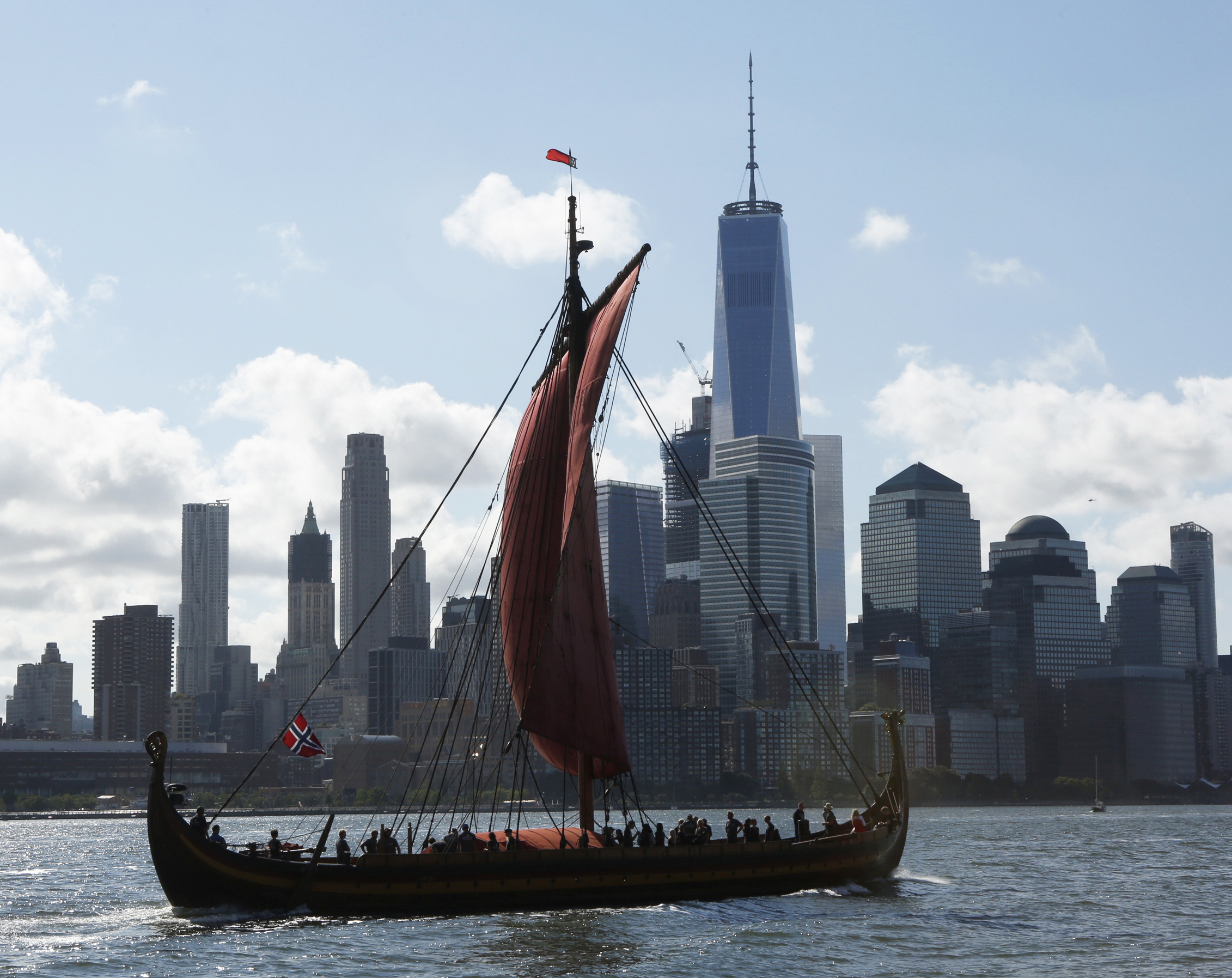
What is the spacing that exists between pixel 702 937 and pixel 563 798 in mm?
11726

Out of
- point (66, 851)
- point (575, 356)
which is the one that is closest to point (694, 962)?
point (575, 356)

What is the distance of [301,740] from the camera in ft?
190

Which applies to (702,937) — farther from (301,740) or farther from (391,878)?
(301,740)

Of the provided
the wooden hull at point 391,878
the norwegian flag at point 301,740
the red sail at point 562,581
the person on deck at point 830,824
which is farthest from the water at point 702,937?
the norwegian flag at point 301,740

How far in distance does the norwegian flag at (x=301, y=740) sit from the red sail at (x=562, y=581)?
7248 millimetres

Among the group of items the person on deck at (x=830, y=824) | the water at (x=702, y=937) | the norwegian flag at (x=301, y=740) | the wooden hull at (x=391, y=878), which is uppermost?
the norwegian flag at (x=301, y=740)

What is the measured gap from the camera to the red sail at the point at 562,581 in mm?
53938

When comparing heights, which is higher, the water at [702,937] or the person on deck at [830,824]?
the person on deck at [830,824]

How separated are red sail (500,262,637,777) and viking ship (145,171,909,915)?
2.4 inches

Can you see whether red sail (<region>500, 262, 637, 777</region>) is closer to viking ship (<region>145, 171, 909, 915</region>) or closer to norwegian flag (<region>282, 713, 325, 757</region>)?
viking ship (<region>145, 171, 909, 915</region>)

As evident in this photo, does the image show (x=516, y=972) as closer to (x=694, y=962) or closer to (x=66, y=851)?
(x=694, y=962)

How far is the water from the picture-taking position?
138 feet

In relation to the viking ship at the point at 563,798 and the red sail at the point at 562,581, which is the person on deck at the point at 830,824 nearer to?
the viking ship at the point at 563,798

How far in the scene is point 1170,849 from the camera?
105 m
